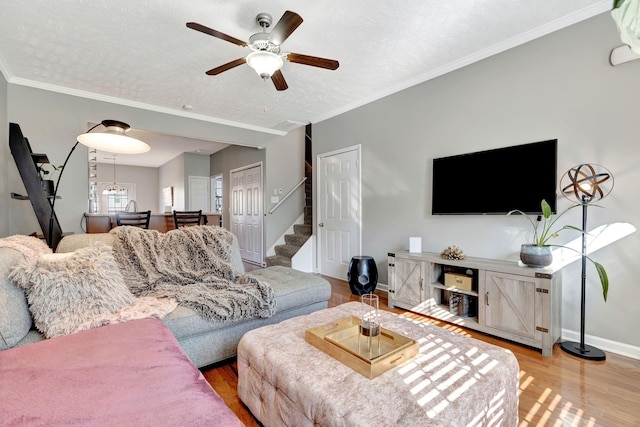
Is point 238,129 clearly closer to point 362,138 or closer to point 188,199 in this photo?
point 362,138

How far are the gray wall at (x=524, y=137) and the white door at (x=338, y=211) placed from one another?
0.30 m

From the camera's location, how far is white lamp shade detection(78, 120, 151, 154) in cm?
254

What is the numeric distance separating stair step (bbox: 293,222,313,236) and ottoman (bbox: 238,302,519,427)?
3.63 m

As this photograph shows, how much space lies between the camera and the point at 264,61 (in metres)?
2.19

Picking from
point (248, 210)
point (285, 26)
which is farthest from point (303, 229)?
point (285, 26)

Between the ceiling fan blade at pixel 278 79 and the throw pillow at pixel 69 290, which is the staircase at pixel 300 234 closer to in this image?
the ceiling fan blade at pixel 278 79

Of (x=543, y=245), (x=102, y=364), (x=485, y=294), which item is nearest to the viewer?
(x=102, y=364)

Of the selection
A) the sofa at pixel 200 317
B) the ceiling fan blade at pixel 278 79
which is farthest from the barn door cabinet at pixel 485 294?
Result: the ceiling fan blade at pixel 278 79

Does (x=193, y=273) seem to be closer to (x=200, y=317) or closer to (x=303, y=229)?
(x=200, y=317)

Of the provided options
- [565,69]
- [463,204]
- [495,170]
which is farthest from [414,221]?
[565,69]

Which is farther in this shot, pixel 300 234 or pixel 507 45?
pixel 300 234

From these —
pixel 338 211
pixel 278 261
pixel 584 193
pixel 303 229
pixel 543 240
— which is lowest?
pixel 278 261

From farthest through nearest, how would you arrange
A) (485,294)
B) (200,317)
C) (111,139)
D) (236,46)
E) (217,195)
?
1. (217,195)
2. (236,46)
3. (111,139)
4. (485,294)
5. (200,317)

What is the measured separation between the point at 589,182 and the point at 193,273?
3.23m
